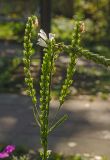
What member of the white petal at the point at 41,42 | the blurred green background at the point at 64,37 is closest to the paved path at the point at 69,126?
the blurred green background at the point at 64,37

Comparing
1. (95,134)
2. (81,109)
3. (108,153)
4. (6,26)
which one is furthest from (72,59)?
(6,26)

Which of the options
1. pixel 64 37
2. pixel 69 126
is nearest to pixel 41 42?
pixel 69 126

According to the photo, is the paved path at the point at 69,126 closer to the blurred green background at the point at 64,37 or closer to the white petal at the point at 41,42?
the blurred green background at the point at 64,37

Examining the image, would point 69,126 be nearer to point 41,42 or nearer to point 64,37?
point 41,42

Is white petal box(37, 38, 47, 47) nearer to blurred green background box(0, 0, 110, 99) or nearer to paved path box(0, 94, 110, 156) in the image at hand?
blurred green background box(0, 0, 110, 99)

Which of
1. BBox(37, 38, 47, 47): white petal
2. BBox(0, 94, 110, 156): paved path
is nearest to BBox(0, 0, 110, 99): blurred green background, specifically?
BBox(0, 94, 110, 156): paved path

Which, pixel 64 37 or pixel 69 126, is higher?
pixel 64 37
